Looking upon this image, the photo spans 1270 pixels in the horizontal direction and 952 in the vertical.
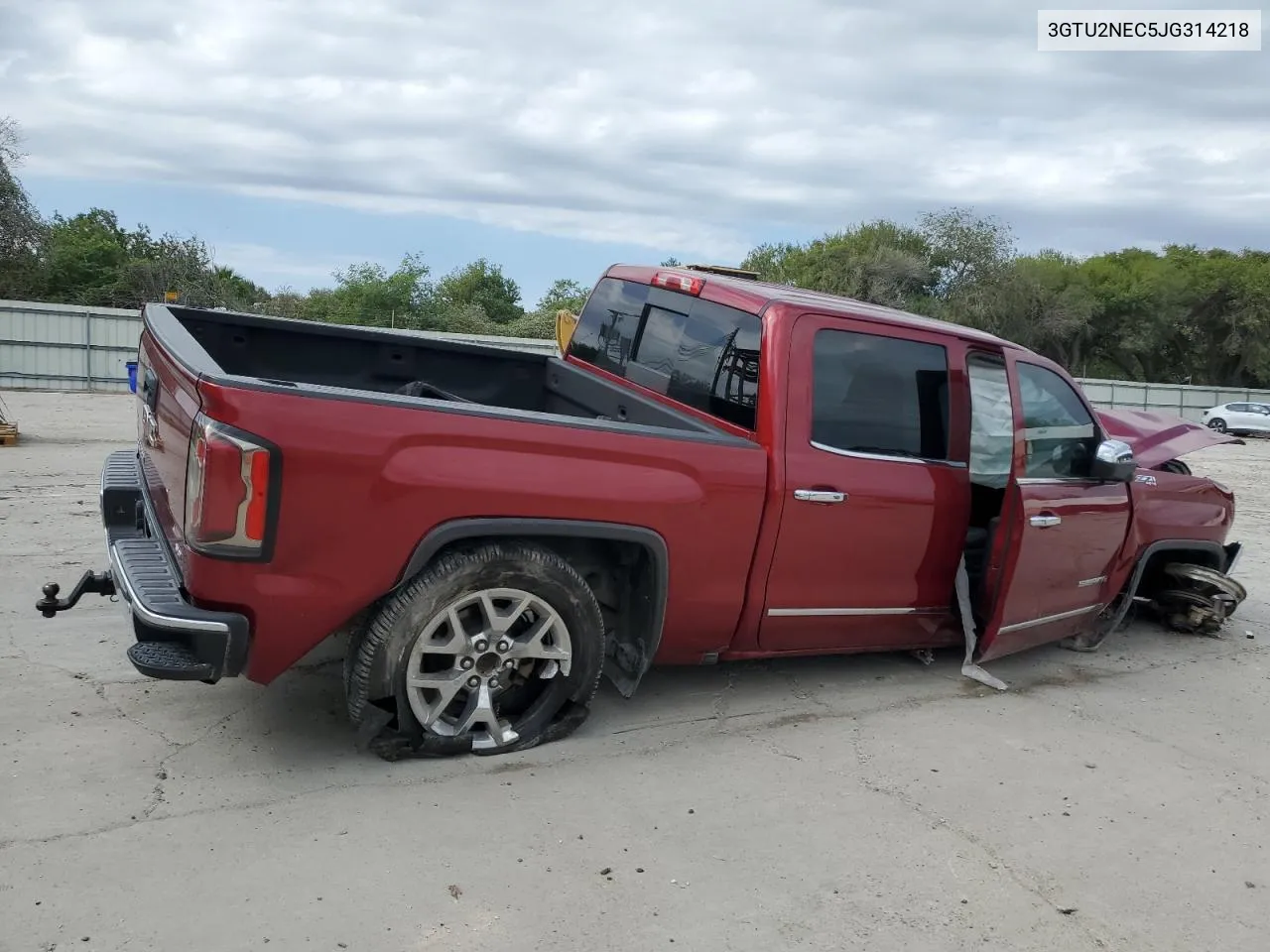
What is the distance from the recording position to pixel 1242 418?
34.8 metres

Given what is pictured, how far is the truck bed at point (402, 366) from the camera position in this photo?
5.27m

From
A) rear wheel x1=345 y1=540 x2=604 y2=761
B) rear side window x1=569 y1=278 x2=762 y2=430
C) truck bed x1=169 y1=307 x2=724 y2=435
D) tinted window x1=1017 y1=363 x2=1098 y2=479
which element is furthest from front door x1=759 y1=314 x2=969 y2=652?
rear wheel x1=345 y1=540 x2=604 y2=761

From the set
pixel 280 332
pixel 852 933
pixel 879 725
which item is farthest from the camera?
pixel 280 332

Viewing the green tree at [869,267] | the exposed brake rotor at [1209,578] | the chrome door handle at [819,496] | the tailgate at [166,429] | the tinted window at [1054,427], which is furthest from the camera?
the green tree at [869,267]

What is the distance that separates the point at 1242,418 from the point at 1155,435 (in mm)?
33255

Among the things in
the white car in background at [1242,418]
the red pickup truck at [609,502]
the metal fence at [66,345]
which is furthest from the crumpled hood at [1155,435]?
the white car in background at [1242,418]

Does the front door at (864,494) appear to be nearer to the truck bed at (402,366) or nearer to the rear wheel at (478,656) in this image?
the truck bed at (402,366)

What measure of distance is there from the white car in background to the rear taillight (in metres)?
36.8

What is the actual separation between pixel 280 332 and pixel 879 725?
3.55 metres

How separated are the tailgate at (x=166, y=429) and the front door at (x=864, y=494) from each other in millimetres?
2221

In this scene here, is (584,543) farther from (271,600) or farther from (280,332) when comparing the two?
(280,332)

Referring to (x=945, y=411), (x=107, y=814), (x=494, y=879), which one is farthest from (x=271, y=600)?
(x=945, y=411)

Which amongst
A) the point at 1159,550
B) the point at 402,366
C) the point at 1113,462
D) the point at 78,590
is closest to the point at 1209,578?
the point at 1159,550

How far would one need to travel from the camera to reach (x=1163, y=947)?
122 inches
